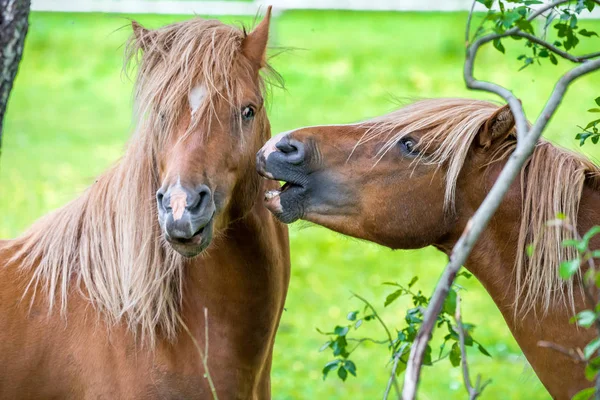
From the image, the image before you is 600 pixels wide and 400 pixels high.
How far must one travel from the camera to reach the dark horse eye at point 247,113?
3277mm

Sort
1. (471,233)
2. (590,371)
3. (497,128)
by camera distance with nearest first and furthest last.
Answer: (471,233) → (590,371) → (497,128)

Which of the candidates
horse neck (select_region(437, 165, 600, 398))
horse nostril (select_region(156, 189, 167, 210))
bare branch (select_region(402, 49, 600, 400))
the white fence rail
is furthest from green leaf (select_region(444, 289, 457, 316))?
the white fence rail

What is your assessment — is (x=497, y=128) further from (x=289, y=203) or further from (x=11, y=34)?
(x=11, y=34)

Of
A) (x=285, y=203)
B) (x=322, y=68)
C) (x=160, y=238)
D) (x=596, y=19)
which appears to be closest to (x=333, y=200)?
(x=285, y=203)

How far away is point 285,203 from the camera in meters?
3.14

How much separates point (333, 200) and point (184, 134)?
2.09 feet

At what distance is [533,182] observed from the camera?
2.95 metres

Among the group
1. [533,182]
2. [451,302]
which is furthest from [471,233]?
[533,182]

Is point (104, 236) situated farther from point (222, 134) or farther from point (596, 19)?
point (596, 19)

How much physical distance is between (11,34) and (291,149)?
51.7 inches

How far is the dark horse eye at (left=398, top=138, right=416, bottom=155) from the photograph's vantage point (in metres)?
3.12

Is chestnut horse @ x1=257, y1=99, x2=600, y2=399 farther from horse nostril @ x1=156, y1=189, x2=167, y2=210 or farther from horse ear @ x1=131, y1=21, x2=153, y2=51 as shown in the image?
horse ear @ x1=131, y1=21, x2=153, y2=51

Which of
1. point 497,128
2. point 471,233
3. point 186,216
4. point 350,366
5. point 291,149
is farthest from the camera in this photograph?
point 350,366

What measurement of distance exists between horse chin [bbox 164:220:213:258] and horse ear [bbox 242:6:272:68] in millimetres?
812
